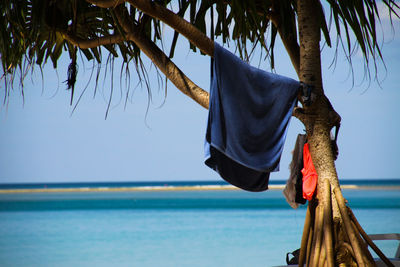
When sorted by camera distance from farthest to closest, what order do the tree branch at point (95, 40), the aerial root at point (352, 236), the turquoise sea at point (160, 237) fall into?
the turquoise sea at point (160, 237) → the tree branch at point (95, 40) → the aerial root at point (352, 236)

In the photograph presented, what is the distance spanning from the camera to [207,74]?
8.75 feet

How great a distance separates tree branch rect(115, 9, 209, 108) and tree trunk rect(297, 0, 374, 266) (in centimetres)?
56

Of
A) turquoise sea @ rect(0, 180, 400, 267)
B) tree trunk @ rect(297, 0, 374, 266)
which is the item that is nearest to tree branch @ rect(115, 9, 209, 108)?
tree trunk @ rect(297, 0, 374, 266)

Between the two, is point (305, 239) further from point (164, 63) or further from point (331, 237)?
point (164, 63)

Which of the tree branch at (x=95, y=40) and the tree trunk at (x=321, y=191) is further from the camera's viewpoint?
the tree branch at (x=95, y=40)

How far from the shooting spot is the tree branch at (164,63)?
8.70 ft

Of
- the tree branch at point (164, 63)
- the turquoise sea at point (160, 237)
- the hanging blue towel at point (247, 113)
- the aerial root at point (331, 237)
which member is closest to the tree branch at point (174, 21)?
the hanging blue towel at point (247, 113)

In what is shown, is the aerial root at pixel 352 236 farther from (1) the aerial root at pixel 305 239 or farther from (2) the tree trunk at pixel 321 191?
(1) the aerial root at pixel 305 239

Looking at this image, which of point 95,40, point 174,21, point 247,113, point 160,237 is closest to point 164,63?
point 174,21

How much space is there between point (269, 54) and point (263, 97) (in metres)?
0.57

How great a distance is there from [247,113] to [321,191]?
55 cm

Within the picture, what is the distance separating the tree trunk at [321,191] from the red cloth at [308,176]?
0.09 feet

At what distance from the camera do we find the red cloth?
2594mm

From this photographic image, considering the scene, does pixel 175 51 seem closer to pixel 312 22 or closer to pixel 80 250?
pixel 312 22
